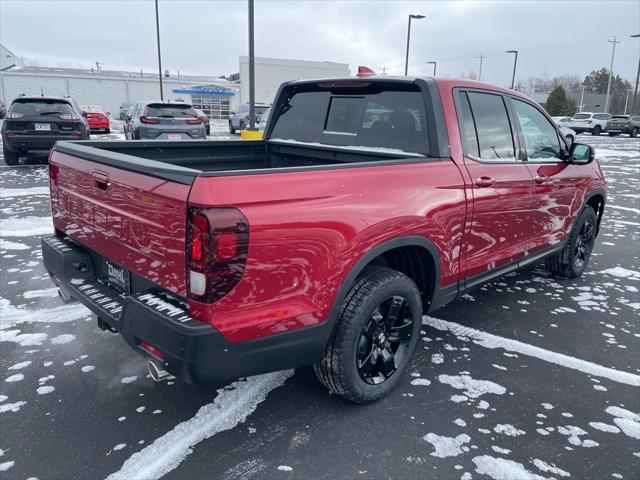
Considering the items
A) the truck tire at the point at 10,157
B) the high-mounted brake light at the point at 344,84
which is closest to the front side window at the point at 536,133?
the high-mounted brake light at the point at 344,84

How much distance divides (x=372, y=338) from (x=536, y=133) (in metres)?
2.62

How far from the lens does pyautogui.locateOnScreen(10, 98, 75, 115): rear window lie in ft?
37.9

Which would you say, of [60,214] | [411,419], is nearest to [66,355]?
[60,214]

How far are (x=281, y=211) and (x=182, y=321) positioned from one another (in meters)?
0.65

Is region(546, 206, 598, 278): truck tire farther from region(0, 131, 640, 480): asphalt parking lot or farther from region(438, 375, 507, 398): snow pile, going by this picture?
region(438, 375, 507, 398): snow pile

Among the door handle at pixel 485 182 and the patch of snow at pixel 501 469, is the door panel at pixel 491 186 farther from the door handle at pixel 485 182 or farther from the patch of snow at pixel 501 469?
the patch of snow at pixel 501 469

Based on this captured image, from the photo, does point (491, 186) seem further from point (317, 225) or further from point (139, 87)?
point (139, 87)

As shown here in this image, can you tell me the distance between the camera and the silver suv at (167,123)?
13.4 m

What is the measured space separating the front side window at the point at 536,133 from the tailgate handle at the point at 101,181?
10.5 ft

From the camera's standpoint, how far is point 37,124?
1160cm

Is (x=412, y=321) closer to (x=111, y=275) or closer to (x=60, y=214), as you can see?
(x=111, y=275)

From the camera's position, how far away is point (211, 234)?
2.04 metres

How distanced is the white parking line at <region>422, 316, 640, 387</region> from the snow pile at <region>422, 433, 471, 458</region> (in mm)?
1250

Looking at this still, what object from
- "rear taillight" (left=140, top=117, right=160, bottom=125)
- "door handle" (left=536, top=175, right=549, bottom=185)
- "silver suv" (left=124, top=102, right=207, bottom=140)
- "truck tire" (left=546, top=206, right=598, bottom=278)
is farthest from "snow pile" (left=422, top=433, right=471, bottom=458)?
"rear taillight" (left=140, top=117, right=160, bottom=125)
